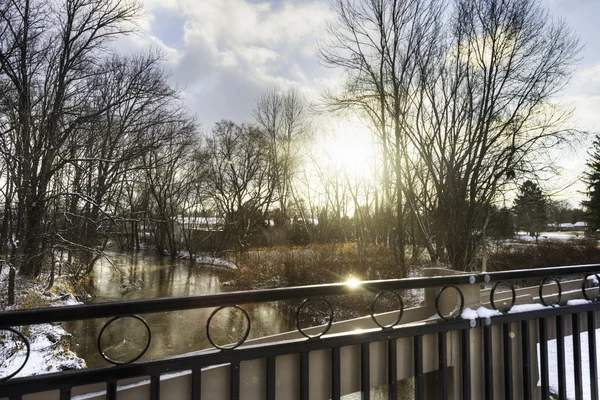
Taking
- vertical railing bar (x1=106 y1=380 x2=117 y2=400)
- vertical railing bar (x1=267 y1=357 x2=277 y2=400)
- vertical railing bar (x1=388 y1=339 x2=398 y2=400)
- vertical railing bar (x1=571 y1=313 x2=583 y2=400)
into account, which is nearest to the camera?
vertical railing bar (x1=106 y1=380 x2=117 y2=400)

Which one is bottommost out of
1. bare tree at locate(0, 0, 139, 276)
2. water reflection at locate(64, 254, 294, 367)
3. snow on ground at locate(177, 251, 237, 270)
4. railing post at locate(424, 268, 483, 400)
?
water reflection at locate(64, 254, 294, 367)

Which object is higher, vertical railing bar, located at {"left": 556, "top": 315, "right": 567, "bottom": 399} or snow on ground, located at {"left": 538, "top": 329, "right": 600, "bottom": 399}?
vertical railing bar, located at {"left": 556, "top": 315, "right": 567, "bottom": 399}

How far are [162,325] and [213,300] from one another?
9.88 meters

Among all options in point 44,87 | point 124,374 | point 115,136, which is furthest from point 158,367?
point 115,136

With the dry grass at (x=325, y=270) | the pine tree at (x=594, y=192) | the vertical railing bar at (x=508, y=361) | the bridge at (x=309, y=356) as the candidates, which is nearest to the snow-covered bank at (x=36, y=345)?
the bridge at (x=309, y=356)

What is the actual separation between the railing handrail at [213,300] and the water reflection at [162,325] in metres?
6.48

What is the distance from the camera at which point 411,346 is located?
1.95 metres

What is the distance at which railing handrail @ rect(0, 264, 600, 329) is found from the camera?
104 centimetres

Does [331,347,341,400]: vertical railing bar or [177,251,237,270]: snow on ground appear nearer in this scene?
[331,347,341,400]: vertical railing bar

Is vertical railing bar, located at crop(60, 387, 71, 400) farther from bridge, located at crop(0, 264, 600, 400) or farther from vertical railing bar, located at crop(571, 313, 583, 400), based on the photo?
vertical railing bar, located at crop(571, 313, 583, 400)

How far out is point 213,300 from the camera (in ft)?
4.05

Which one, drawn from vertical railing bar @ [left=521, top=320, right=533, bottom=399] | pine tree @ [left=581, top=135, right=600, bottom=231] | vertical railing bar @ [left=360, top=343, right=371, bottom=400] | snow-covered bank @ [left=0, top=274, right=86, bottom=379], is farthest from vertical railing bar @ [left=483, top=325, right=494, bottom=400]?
pine tree @ [left=581, top=135, right=600, bottom=231]

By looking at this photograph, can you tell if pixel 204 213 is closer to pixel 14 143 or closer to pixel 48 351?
pixel 14 143

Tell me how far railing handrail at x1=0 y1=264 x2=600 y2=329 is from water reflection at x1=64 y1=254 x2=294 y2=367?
648 centimetres
